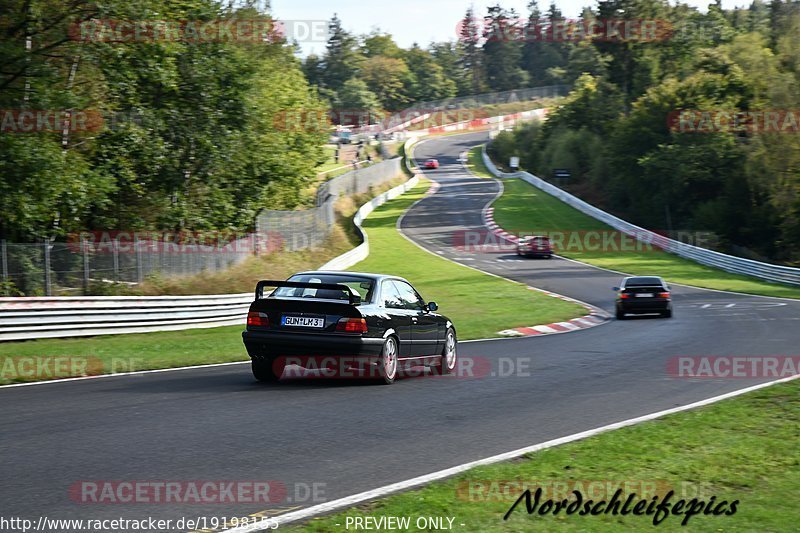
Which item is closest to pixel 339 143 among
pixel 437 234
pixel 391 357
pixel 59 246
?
pixel 437 234

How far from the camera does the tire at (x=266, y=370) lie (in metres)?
12.8

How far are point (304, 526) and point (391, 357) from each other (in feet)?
24.5

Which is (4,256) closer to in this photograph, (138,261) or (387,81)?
(138,261)

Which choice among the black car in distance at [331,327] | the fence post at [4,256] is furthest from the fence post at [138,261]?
the black car in distance at [331,327]

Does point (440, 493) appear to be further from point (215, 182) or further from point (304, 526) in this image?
point (215, 182)

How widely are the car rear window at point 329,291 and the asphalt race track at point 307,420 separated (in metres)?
1.22

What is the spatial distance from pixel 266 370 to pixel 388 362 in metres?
1.68

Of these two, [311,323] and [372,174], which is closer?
[311,323]

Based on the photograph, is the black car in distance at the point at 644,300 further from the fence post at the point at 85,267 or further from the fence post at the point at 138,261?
the fence post at the point at 85,267

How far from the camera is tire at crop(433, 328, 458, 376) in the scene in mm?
14844

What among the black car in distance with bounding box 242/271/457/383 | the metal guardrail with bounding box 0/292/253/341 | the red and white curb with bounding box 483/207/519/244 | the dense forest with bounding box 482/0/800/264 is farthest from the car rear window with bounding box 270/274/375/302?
the dense forest with bounding box 482/0/800/264

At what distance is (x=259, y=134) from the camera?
3881 cm

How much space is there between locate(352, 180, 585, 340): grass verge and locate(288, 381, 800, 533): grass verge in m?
12.8

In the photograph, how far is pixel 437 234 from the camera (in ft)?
187
